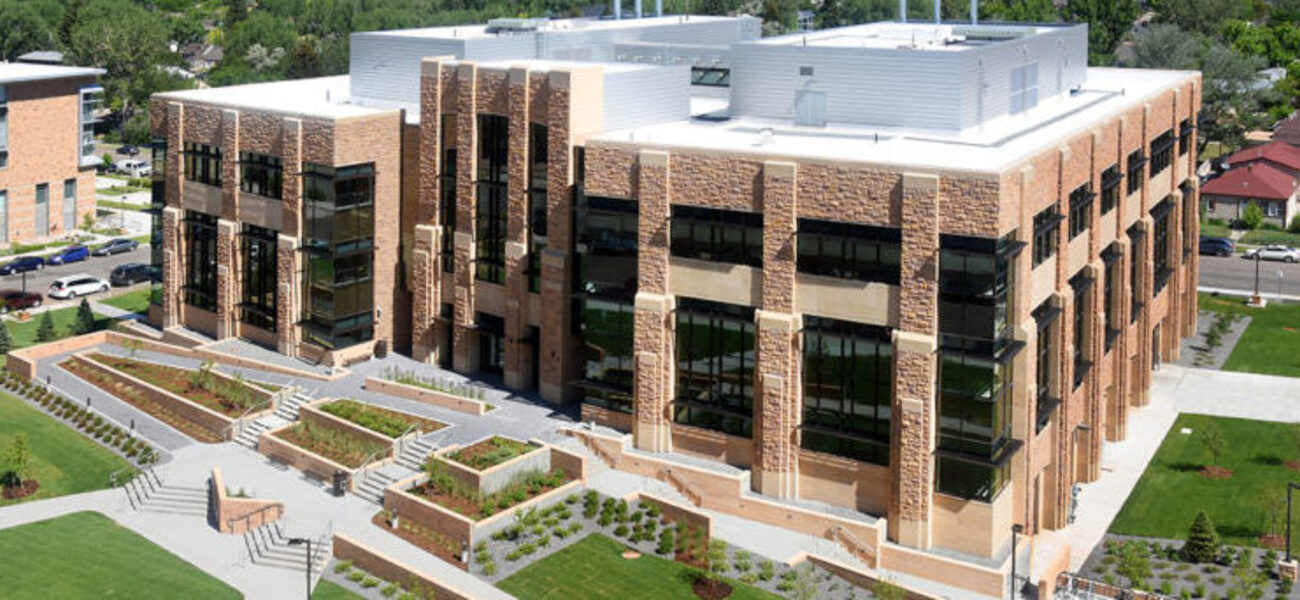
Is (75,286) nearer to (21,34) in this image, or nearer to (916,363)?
(916,363)

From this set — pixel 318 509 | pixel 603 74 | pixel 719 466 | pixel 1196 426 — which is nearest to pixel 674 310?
pixel 719 466

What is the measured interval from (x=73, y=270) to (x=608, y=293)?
57669 mm

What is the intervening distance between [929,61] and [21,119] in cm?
7681

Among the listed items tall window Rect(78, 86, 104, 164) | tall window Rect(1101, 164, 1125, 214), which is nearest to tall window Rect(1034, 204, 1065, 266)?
tall window Rect(1101, 164, 1125, 214)

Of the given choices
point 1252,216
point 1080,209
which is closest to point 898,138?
point 1080,209

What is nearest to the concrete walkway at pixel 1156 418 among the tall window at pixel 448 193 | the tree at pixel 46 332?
the tall window at pixel 448 193

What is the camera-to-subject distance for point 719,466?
198 ft

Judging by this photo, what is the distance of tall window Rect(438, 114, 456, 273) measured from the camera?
232 feet

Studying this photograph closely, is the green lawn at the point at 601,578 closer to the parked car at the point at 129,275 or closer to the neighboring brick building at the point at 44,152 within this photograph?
the parked car at the point at 129,275

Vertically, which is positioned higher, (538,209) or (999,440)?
(538,209)

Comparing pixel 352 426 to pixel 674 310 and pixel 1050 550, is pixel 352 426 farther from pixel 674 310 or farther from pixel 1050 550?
pixel 1050 550

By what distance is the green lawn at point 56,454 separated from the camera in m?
64.9

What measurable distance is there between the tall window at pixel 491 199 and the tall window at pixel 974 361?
76.4ft

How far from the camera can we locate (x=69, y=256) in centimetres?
10812
